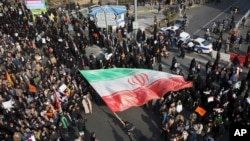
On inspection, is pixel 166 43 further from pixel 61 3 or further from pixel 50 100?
pixel 61 3

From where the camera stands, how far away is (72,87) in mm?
18203

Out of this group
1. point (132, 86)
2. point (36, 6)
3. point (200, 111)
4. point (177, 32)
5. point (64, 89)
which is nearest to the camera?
point (132, 86)

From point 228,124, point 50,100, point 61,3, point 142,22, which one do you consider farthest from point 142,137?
point 61,3

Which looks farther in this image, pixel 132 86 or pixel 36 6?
pixel 36 6

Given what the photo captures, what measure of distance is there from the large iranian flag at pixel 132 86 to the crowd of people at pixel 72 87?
5.52 ft

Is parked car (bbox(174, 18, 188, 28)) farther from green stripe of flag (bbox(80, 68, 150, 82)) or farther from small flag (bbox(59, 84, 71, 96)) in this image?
green stripe of flag (bbox(80, 68, 150, 82))

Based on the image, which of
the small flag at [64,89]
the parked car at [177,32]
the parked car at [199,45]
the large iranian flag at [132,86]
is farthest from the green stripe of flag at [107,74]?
the parked car at [177,32]

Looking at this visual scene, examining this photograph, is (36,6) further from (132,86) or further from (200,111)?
(200,111)

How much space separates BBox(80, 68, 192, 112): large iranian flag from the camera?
46.9 ft

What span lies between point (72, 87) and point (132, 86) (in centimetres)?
479

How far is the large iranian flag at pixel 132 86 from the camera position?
14281 millimetres

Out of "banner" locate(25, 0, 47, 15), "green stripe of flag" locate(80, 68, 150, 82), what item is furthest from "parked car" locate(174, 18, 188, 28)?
"green stripe of flag" locate(80, 68, 150, 82)

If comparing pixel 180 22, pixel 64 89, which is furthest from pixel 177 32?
pixel 64 89

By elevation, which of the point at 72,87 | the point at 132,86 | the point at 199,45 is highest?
the point at 132,86
